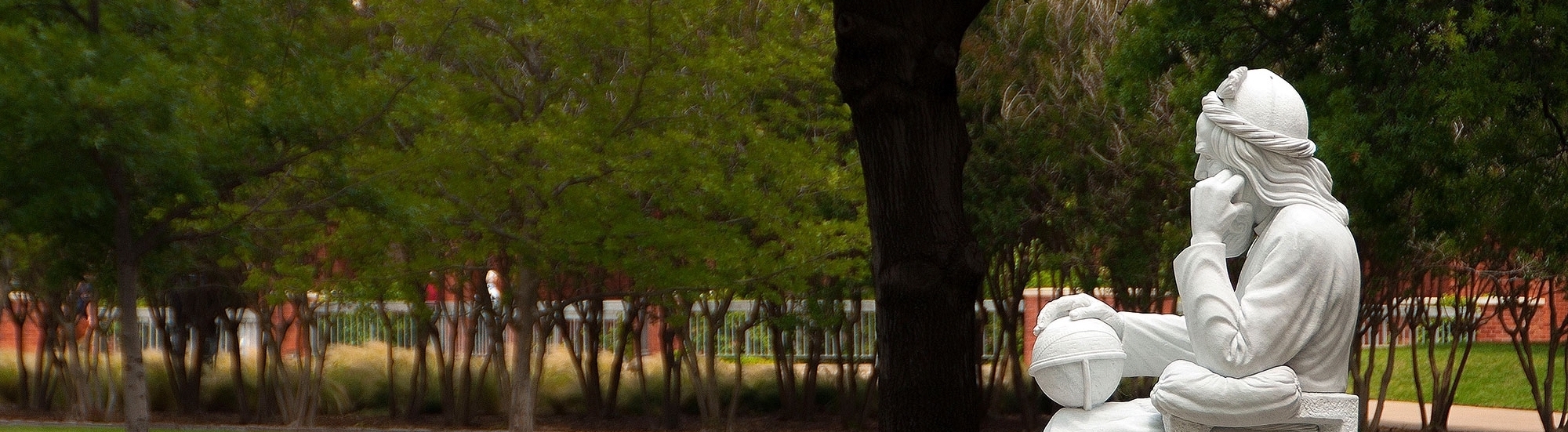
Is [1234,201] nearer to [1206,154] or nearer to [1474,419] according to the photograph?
[1206,154]

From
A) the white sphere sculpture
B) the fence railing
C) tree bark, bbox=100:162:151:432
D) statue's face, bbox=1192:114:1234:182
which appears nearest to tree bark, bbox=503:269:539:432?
the fence railing

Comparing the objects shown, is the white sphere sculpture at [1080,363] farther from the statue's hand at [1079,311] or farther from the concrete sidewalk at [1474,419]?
the concrete sidewalk at [1474,419]

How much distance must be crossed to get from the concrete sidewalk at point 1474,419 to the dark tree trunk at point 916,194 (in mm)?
13791

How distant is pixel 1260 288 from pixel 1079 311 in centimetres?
69

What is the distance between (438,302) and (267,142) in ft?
24.2

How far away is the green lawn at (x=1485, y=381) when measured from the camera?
2159 cm

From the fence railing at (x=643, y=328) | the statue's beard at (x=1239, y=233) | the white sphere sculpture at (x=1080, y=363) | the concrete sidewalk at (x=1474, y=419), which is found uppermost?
the statue's beard at (x=1239, y=233)

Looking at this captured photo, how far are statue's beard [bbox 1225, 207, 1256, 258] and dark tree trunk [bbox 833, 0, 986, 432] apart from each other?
1276 mm

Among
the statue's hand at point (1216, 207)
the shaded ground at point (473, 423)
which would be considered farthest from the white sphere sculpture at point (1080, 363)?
the shaded ground at point (473, 423)

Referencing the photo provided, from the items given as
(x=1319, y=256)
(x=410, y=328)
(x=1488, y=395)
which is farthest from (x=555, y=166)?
(x=1488, y=395)

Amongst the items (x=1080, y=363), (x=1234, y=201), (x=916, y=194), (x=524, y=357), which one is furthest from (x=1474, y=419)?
(x=1080, y=363)

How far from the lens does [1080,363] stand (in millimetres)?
5109

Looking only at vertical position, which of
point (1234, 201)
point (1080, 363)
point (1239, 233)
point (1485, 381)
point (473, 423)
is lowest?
point (1485, 381)

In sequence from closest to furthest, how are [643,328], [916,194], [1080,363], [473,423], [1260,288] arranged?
[1260,288] < [1080,363] < [916,194] < [473,423] < [643,328]
